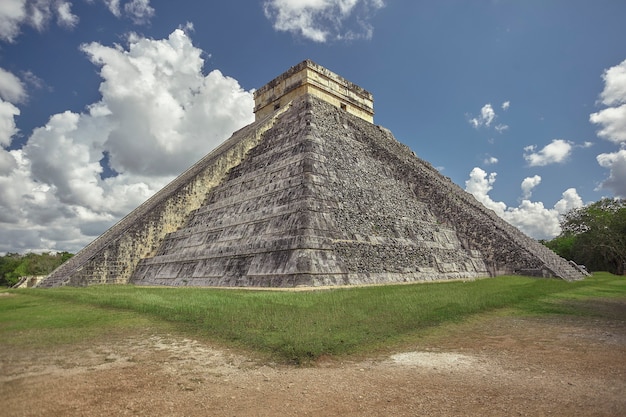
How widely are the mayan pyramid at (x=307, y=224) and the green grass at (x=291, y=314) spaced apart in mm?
2192

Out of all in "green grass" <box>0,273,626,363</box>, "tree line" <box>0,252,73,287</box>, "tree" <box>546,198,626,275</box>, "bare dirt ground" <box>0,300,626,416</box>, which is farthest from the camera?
"tree line" <box>0,252,73,287</box>

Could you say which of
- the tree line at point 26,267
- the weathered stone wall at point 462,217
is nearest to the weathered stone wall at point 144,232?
the weathered stone wall at point 462,217

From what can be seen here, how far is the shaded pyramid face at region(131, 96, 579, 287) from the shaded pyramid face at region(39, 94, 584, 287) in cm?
5

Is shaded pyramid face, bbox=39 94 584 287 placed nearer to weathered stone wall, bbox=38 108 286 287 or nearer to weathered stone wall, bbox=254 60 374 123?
weathered stone wall, bbox=38 108 286 287

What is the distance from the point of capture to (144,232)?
16.4 metres

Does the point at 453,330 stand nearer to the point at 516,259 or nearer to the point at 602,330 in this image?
the point at 602,330

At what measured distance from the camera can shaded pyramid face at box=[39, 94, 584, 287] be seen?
36.5 ft

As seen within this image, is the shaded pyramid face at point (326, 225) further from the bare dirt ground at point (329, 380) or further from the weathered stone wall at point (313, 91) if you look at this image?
the bare dirt ground at point (329, 380)

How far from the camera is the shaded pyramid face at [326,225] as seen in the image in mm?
10945

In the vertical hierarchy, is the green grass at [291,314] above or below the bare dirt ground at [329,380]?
A: above

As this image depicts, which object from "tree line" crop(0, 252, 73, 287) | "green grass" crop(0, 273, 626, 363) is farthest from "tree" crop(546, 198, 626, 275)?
"tree line" crop(0, 252, 73, 287)

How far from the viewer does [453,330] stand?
19.7ft

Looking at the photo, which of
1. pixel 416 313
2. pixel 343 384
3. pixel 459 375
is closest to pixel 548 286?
pixel 416 313

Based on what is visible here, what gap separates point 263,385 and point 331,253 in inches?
284
